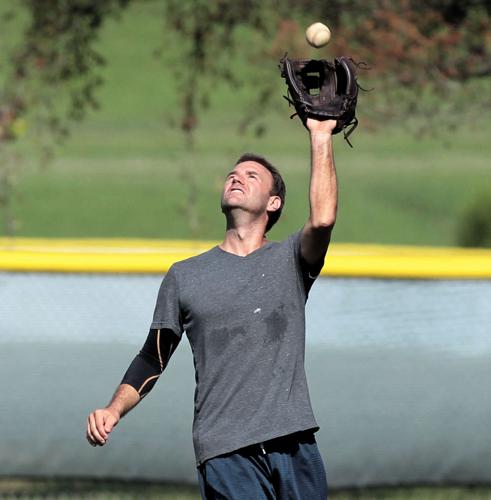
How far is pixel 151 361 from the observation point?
Result: 13.8 feet

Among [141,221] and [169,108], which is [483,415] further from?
[169,108]

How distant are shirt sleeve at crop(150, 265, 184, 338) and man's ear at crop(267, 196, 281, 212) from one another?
36 cm

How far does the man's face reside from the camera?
159 inches

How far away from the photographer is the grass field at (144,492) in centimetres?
624

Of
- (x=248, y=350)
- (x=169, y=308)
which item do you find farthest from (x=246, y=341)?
(x=169, y=308)

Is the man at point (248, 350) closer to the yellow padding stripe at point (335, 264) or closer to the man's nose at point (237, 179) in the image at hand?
the man's nose at point (237, 179)

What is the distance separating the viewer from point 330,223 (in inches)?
150

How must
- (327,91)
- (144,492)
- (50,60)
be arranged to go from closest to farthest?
(327,91) → (144,492) → (50,60)

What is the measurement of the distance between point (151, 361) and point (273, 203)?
627 millimetres

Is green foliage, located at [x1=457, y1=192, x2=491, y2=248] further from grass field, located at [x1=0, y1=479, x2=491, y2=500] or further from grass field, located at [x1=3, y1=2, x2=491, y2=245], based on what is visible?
grass field, located at [x1=0, y1=479, x2=491, y2=500]

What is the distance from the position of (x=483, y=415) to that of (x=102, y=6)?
204 inches

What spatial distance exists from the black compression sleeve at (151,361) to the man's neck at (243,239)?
326mm

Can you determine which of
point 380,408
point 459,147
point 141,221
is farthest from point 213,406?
point 459,147

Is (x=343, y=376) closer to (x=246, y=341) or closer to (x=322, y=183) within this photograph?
(x=246, y=341)
